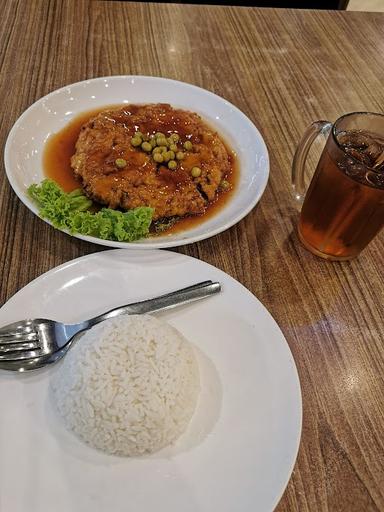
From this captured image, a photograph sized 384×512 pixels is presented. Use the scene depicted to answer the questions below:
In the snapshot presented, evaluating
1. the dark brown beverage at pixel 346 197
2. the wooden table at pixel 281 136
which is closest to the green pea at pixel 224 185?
the wooden table at pixel 281 136

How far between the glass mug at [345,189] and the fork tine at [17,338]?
39.5 inches

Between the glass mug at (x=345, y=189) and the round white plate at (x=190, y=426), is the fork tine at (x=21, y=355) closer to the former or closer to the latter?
the round white plate at (x=190, y=426)

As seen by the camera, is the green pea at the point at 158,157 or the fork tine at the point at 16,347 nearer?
the fork tine at the point at 16,347

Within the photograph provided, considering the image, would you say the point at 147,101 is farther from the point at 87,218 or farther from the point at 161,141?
the point at 87,218

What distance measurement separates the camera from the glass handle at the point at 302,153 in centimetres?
157

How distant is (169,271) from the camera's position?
1390 mm

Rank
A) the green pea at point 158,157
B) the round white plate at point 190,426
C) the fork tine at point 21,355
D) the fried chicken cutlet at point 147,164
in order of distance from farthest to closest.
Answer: the green pea at point 158,157
the fried chicken cutlet at point 147,164
the fork tine at point 21,355
the round white plate at point 190,426

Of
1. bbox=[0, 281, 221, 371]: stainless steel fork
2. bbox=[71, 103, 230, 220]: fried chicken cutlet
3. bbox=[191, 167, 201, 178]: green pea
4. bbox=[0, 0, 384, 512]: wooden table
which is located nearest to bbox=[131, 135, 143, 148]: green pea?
bbox=[71, 103, 230, 220]: fried chicken cutlet

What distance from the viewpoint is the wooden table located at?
46.9 inches

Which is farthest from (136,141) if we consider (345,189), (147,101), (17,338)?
(17,338)

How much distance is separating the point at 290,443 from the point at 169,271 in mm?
Answer: 605

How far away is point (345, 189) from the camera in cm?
141

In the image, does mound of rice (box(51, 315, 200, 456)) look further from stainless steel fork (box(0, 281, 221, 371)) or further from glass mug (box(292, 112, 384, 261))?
glass mug (box(292, 112, 384, 261))

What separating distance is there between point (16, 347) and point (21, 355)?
3 cm
